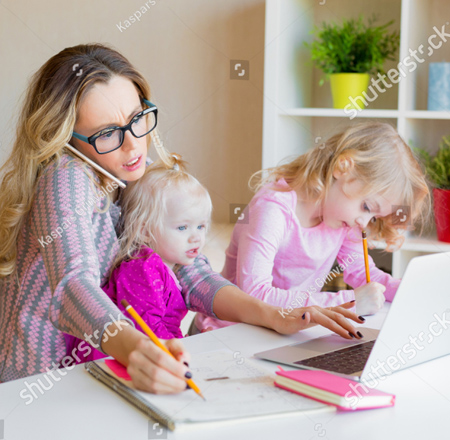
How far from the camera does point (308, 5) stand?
2.53 meters

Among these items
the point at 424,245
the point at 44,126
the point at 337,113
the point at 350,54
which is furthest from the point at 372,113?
the point at 44,126

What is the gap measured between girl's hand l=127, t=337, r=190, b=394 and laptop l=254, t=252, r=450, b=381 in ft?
0.70

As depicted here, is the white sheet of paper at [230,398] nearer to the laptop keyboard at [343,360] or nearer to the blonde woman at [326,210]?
the laptop keyboard at [343,360]

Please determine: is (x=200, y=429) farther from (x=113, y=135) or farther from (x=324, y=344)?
(x=113, y=135)

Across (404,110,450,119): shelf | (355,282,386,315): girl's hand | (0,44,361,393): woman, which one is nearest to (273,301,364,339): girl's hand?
(0,44,361,393): woman

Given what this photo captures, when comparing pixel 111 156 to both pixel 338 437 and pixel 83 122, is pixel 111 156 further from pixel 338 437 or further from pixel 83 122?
pixel 338 437

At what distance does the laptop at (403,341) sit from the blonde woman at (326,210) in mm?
442

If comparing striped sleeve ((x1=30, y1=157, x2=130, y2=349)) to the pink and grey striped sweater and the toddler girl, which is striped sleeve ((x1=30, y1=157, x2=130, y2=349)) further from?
the toddler girl

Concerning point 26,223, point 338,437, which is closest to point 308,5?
point 26,223

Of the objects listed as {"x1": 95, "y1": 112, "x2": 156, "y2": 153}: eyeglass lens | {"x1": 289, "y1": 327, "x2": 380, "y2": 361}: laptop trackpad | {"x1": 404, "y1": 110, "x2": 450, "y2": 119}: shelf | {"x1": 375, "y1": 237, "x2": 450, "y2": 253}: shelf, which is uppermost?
{"x1": 404, "y1": 110, "x2": 450, "y2": 119}: shelf

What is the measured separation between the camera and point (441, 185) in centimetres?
227

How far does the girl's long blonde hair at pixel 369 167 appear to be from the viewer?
1546 mm

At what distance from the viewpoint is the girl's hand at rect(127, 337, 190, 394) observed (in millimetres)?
774

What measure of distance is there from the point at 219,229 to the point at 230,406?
7.42ft
